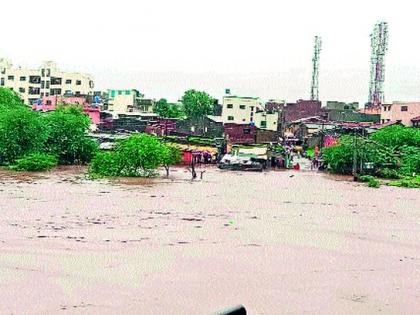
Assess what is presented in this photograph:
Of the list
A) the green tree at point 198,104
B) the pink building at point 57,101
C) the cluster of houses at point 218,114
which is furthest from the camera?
the green tree at point 198,104

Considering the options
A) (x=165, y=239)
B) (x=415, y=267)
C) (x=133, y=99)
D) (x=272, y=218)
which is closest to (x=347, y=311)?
(x=415, y=267)

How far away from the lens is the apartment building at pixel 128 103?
56531mm

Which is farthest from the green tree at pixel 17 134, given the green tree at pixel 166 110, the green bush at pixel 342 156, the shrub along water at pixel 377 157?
the green tree at pixel 166 110

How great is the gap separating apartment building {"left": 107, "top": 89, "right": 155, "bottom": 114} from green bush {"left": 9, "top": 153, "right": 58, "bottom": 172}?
1109 inches

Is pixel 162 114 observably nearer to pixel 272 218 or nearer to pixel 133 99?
pixel 133 99

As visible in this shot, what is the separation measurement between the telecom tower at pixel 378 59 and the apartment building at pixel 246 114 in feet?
39.6

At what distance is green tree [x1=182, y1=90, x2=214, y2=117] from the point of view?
57.0 m

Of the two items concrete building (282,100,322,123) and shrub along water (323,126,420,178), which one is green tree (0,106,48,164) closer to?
shrub along water (323,126,420,178)

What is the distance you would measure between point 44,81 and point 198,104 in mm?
15919

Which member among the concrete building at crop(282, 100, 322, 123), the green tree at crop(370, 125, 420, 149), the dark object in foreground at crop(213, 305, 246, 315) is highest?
the concrete building at crop(282, 100, 322, 123)

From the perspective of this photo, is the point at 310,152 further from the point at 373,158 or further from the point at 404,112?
the point at 373,158

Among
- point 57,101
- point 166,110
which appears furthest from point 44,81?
point 166,110

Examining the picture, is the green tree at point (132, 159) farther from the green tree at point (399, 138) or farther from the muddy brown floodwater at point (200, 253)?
the green tree at point (399, 138)

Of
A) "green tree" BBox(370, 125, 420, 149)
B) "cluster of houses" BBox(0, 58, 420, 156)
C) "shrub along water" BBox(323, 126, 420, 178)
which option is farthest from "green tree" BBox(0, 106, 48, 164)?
"green tree" BBox(370, 125, 420, 149)
